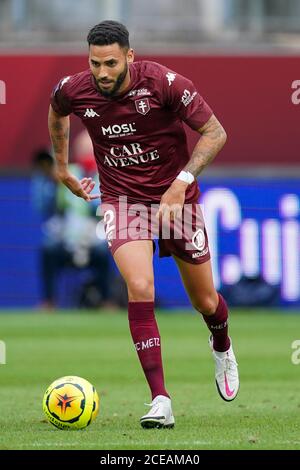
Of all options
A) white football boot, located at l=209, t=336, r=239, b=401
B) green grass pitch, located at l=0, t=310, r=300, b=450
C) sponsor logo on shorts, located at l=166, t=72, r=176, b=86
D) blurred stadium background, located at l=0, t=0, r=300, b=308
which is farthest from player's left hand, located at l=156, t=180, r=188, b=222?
blurred stadium background, located at l=0, t=0, r=300, b=308

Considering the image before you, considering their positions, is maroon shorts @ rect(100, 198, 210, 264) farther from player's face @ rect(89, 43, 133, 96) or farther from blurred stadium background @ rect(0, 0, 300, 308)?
blurred stadium background @ rect(0, 0, 300, 308)

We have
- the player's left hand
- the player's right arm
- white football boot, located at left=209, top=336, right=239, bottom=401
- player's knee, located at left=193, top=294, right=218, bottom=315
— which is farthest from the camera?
white football boot, located at left=209, top=336, right=239, bottom=401

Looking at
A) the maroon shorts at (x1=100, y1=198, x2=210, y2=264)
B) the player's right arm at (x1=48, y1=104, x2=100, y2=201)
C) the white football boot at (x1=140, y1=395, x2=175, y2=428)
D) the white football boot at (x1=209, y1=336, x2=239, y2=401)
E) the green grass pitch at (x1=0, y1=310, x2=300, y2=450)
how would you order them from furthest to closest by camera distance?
the white football boot at (x1=209, y1=336, x2=239, y2=401) < the player's right arm at (x1=48, y1=104, x2=100, y2=201) < the maroon shorts at (x1=100, y1=198, x2=210, y2=264) < the white football boot at (x1=140, y1=395, x2=175, y2=428) < the green grass pitch at (x1=0, y1=310, x2=300, y2=450)

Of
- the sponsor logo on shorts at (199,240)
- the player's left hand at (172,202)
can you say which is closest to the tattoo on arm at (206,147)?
the player's left hand at (172,202)

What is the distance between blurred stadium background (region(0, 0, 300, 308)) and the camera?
64.8 feet

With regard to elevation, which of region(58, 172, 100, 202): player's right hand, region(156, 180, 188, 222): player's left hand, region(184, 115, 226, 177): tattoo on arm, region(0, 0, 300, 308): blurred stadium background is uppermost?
region(0, 0, 300, 308): blurred stadium background

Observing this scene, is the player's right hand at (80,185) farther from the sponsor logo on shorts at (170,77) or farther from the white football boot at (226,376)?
the white football boot at (226,376)

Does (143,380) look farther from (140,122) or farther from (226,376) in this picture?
(140,122)

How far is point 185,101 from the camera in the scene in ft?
27.7

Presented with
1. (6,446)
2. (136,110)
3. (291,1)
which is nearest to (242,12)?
(291,1)

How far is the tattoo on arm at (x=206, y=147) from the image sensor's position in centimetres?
841

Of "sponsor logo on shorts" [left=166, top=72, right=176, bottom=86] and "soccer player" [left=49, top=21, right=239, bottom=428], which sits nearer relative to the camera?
"soccer player" [left=49, top=21, right=239, bottom=428]

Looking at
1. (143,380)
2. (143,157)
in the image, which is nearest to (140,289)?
(143,157)
